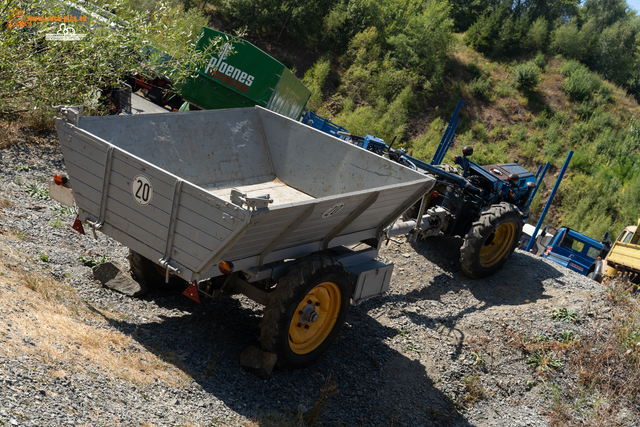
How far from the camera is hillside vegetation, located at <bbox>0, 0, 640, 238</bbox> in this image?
24.6 metres

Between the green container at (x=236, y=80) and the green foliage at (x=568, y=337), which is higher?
the green container at (x=236, y=80)

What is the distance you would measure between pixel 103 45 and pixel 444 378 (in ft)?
24.6

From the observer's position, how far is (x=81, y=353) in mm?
4008

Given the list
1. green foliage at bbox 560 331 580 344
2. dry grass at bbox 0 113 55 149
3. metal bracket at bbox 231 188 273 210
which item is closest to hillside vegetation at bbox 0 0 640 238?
dry grass at bbox 0 113 55 149

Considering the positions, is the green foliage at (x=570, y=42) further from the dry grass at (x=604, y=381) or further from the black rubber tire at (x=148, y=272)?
the black rubber tire at (x=148, y=272)

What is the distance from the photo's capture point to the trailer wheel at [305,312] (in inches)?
187

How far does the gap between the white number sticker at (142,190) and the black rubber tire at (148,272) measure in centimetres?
132

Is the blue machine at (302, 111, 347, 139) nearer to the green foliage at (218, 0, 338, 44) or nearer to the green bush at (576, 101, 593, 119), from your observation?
the green foliage at (218, 0, 338, 44)

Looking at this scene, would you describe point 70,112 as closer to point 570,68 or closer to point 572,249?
point 572,249

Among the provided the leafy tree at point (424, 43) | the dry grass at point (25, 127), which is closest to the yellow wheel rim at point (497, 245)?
the dry grass at point (25, 127)

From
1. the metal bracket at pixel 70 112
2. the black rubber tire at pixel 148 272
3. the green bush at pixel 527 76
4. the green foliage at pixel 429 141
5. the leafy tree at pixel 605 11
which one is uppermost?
the leafy tree at pixel 605 11

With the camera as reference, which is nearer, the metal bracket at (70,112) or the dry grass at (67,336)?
the dry grass at (67,336)

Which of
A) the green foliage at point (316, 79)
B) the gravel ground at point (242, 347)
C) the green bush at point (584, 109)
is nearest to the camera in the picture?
the gravel ground at point (242, 347)

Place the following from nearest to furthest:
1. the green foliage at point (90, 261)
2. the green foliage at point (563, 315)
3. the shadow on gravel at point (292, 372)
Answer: the shadow on gravel at point (292, 372) < the green foliage at point (90, 261) < the green foliage at point (563, 315)
